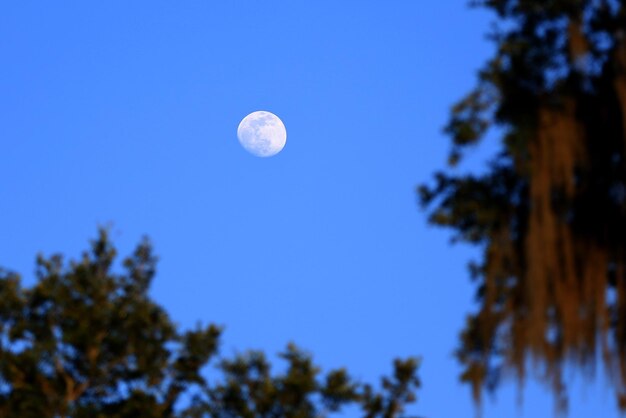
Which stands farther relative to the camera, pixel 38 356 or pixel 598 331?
pixel 38 356

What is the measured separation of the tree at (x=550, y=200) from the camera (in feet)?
32.9

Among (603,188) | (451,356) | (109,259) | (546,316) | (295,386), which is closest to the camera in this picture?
(546,316)

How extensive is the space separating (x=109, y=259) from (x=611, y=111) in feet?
45.7

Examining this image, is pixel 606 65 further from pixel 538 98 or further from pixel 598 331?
pixel 598 331

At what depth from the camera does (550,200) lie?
10.3m

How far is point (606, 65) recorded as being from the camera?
35.8 ft

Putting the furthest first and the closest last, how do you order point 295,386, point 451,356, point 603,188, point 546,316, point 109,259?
point 109,259 → point 295,386 → point 451,356 → point 603,188 → point 546,316

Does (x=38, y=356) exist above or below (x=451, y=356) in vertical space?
above

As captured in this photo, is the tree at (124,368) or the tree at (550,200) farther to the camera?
the tree at (124,368)

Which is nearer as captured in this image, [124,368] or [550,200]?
[550,200]

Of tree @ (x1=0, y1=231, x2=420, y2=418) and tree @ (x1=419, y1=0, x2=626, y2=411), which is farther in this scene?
tree @ (x1=0, y1=231, x2=420, y2=418)

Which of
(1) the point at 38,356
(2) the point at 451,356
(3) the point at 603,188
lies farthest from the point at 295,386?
(3) the point at 603,188

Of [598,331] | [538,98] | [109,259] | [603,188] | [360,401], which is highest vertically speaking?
[109,259]

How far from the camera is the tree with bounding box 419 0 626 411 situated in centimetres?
1002
